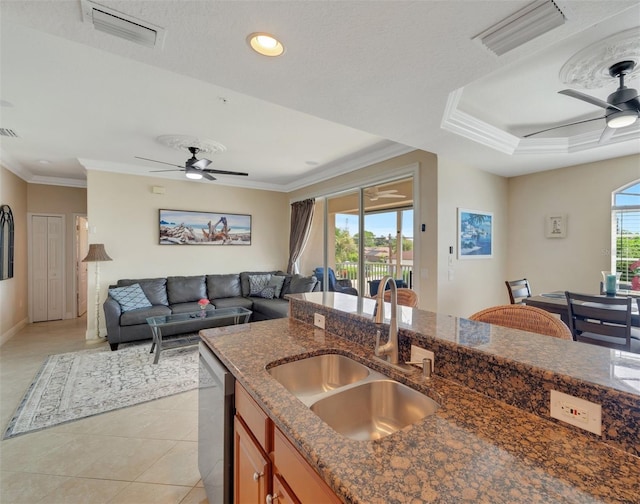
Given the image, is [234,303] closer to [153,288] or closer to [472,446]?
[153,288]

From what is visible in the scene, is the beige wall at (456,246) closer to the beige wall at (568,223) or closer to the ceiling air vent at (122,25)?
the beige wall at (568,223)

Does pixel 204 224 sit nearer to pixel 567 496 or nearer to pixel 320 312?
pixel 320 312

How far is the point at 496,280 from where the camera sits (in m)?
4.34

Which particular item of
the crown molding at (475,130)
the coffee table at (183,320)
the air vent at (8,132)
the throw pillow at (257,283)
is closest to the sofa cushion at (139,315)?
the coffee table at (183,320)

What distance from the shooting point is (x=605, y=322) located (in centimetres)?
237

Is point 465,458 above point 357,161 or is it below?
below

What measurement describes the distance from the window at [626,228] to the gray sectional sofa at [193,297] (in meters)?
4.03

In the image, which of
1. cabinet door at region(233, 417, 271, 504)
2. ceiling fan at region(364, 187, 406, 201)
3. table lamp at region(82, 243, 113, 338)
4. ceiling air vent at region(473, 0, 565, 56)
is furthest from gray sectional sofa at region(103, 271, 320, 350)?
ceiling air vent at region(473, 0, 565, 56)

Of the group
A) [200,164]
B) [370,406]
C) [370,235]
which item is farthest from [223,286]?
[370,406]

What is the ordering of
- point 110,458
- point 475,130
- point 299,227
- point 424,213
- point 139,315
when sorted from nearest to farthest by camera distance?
point 110,458 < point 475,130 < point 424,213 < point 139,315 < point 299,227

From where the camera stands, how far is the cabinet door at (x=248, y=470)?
103 centimetres

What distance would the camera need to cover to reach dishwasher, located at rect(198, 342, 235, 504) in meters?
1.34

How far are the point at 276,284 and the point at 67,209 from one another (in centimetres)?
438

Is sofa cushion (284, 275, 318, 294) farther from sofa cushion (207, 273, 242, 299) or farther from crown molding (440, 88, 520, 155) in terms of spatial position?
crown molding (440, 88, 520, 155)
